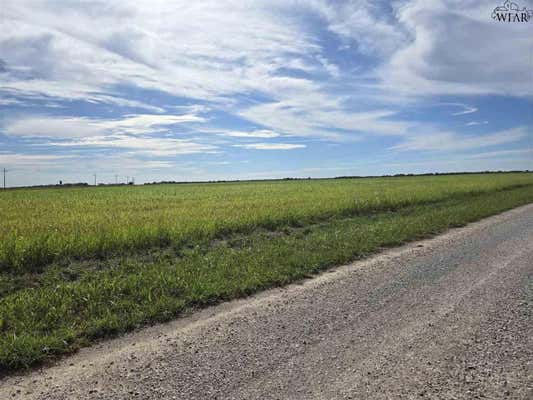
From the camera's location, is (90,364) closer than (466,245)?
Yes

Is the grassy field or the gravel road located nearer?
the gravel road

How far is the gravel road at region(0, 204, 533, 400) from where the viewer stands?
11.5 ft

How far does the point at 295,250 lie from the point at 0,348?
21.0 ft

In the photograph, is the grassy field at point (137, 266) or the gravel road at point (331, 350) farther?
the grassy field at point (137, 266)

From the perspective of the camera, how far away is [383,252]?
9.66 m

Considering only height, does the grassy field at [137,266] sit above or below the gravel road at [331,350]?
above

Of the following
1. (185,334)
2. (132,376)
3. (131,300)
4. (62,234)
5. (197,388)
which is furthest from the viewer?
(62,234)

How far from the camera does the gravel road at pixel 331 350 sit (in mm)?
3516

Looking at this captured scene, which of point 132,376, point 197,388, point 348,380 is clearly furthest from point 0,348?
point 348,380

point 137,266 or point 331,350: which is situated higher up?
Answer: point 137,266

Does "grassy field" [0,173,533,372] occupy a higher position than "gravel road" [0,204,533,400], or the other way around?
"grassy field" [0,173,533,372]

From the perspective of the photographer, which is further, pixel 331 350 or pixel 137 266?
pixel 137 266

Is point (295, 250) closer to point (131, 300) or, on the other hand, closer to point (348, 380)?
point (131, 300)

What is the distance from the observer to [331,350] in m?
4.21
